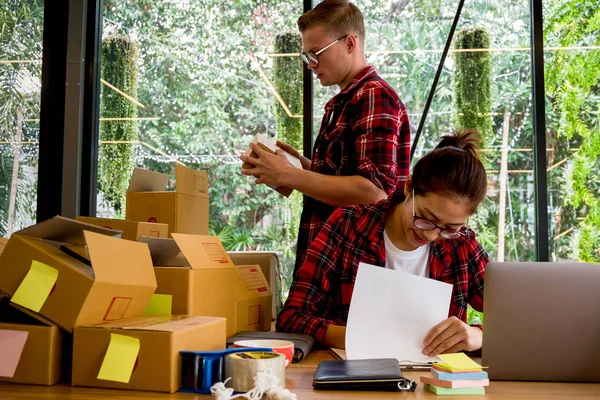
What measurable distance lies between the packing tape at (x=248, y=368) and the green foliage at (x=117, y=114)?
8.74 feet

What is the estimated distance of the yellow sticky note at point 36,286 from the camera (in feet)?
3.68

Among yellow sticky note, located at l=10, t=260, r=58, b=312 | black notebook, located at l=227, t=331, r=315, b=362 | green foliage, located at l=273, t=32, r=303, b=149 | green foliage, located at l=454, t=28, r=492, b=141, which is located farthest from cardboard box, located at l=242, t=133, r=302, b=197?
green foliage, located at l=454, t=28, r=492, b=141

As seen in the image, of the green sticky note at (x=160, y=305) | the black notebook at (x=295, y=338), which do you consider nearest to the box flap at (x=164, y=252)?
the green sticky note at (x=160, y=305)

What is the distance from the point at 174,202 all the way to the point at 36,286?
116 centimetres

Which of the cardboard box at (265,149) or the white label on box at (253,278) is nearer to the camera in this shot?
the white label on box at (253,278)

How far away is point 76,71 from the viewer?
352 cm

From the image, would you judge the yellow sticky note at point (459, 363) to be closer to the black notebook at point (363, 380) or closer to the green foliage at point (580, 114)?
the black notebook at point (363, 380)

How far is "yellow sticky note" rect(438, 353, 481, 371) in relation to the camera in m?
1.08

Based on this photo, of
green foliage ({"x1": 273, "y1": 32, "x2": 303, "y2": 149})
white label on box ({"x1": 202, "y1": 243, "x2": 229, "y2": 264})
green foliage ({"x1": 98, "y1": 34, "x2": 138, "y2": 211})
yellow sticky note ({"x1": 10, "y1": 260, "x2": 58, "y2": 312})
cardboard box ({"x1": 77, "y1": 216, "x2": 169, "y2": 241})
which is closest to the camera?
yellow sticky note ({"x1": 10, "y1": 260, "x2": 58, "y2": 312})

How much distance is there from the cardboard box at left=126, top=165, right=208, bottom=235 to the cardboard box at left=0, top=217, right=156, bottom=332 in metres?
0.98

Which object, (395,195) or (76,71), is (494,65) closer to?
(395,195)

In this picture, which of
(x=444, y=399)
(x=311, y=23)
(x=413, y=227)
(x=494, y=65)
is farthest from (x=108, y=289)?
(x=494, y=65)

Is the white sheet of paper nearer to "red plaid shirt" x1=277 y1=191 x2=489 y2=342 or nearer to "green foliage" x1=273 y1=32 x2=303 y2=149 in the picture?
"red plaid shirt" x1=277 y1=191 x2=489 y2=342

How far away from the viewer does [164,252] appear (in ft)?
4.79
